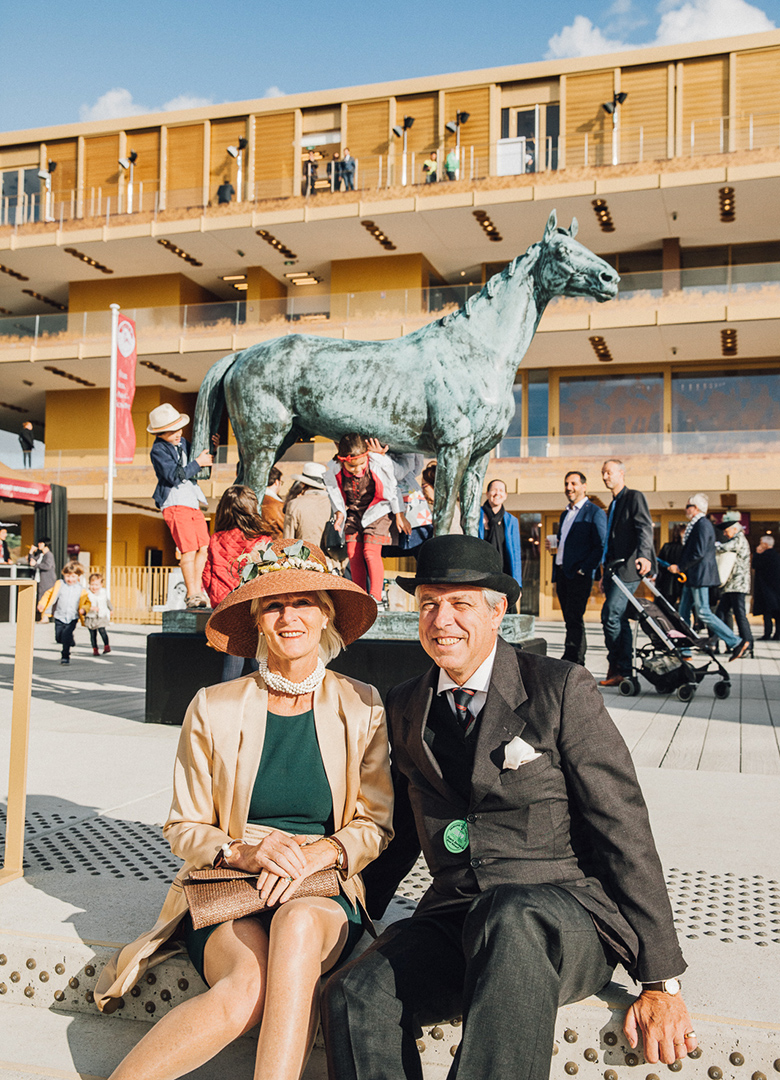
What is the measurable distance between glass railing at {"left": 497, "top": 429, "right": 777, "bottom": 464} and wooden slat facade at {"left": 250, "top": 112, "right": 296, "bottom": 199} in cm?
1241

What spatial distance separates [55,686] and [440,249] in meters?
23.2

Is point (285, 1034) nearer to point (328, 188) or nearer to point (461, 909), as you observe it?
point (461, 909)

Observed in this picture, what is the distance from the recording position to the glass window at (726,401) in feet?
92.1

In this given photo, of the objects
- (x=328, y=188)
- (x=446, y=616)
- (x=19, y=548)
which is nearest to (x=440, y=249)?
(x=328, y=188)

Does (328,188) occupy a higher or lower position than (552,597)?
higher

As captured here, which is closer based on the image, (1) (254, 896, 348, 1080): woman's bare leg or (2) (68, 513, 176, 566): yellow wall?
(1) (254, 896, 348, 1080): woman's bare leg

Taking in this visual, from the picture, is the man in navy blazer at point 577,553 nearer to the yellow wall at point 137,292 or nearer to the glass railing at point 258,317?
the glass railing at point 258,317

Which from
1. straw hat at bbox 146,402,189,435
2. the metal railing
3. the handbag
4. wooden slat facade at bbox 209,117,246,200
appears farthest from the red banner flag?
straw hat at bbox 146,402,189,435

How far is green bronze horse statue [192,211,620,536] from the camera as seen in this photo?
6.71 meters

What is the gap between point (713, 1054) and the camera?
2213 mm

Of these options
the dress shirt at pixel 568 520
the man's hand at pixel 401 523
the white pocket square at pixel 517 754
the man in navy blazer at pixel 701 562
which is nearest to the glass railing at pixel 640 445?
the man in navy blazer at pixel 701 562

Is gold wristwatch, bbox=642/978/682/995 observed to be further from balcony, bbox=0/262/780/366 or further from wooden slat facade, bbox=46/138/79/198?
wooden slat facade, bbox=46/138/79/198

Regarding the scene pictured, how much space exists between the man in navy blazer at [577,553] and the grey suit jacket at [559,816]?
259 inches

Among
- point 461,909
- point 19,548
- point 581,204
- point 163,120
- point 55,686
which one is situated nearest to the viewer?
point 461,909
